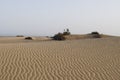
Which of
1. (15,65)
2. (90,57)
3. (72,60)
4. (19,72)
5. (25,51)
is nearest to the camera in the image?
(19,72)

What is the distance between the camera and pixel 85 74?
9578mm

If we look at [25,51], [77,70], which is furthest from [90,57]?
[25,51]

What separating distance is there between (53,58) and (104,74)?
3520 millimetres

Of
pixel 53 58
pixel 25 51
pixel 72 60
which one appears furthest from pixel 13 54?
pixel 72 60

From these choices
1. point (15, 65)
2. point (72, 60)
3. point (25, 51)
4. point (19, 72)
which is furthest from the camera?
point (25, 51)

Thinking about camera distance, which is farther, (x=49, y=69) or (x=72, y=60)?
(x=72, y=60)

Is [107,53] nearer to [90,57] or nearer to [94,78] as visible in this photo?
[90,57]

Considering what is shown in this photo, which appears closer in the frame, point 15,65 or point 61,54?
point 15,65

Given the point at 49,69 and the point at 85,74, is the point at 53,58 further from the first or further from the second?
the point at 85,74

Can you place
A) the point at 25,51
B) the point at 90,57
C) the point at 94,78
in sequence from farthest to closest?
the point at 25,51
the point at 90,57
the point at 94,78

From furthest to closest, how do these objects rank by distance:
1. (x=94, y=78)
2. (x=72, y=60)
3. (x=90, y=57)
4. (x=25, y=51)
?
(x=25, y=51) < (x=90, y=57) < (x=72, y=60) < (x=94, y=78)

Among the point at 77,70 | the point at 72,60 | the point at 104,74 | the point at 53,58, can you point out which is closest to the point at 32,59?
the point at 53,58

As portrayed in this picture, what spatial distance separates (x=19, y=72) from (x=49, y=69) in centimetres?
128

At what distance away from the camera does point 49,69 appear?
1020 cm
